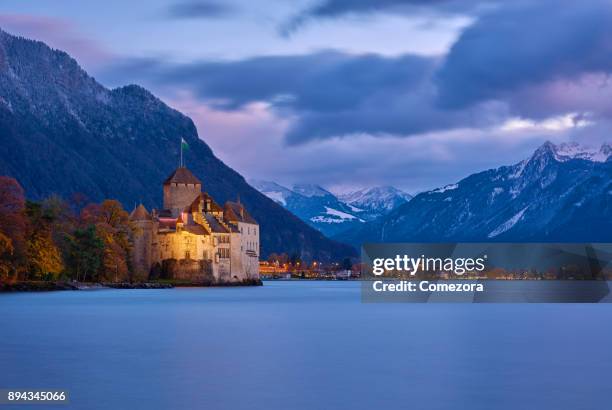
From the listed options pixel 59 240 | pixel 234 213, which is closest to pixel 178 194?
pixel 234 213

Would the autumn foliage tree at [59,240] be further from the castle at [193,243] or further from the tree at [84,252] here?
the castle at [193,243]

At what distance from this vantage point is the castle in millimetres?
142000

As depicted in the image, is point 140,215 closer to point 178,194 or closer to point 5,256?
point 178,194

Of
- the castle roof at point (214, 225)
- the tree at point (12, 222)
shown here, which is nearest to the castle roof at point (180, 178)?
the castle roof at point (214, 225)

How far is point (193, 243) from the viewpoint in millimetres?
141625

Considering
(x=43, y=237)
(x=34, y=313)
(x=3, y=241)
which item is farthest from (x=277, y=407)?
(x=43, y=237)

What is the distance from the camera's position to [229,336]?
175 feet

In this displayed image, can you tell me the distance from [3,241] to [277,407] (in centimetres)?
6475

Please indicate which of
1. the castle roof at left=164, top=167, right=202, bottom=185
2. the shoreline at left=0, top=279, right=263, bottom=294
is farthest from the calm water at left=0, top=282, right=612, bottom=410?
the castle roof at left=164, top=167, right=202, bottom=185

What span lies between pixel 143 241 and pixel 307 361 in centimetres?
10315

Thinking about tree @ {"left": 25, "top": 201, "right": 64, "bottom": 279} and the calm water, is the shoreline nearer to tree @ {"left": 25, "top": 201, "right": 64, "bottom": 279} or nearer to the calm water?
tree @ {"left": 25, "top": 201, "right": 64, "bottom": 279}

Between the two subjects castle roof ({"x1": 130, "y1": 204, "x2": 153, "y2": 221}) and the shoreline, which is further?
castle roof ({"x1": 130, "y1": 204, "x2": 153, "y2": 221})

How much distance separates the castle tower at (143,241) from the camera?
141000mm

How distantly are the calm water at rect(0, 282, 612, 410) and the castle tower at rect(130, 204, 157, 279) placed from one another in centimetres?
6995
